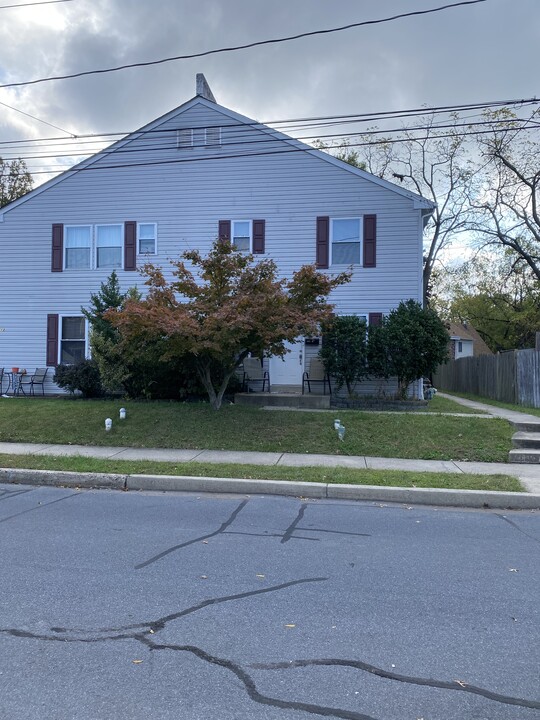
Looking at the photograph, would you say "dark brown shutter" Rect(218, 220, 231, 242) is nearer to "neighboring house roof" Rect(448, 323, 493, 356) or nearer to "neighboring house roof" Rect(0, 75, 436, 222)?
"neighboring house roof" Rect(0, 75, 436, 222)

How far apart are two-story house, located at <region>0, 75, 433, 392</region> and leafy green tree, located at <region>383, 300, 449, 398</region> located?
6.38ft

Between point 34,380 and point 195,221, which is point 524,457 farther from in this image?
point 34,380

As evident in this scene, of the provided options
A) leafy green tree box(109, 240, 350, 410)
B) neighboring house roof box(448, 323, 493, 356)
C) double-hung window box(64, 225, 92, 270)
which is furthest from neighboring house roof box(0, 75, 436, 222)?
neighboring house roof box(448, 323, 493, 356)

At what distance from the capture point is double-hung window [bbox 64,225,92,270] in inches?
723

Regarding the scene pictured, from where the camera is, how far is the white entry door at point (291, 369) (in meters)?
17.0

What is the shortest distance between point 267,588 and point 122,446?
7.12 m

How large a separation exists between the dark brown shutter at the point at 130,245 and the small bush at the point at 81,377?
11.8ft

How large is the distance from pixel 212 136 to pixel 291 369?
7.69 m

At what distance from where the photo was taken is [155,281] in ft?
39.8

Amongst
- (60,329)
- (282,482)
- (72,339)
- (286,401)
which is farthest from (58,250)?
(282,482)

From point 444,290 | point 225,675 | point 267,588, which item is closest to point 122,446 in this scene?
point 267,588

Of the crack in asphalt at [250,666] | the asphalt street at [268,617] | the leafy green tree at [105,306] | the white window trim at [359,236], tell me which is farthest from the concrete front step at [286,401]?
the crack in asphalt at [250,666]

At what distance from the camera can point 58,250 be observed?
18.4 meters

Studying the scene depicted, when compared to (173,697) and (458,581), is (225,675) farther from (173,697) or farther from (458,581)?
(458,581)
